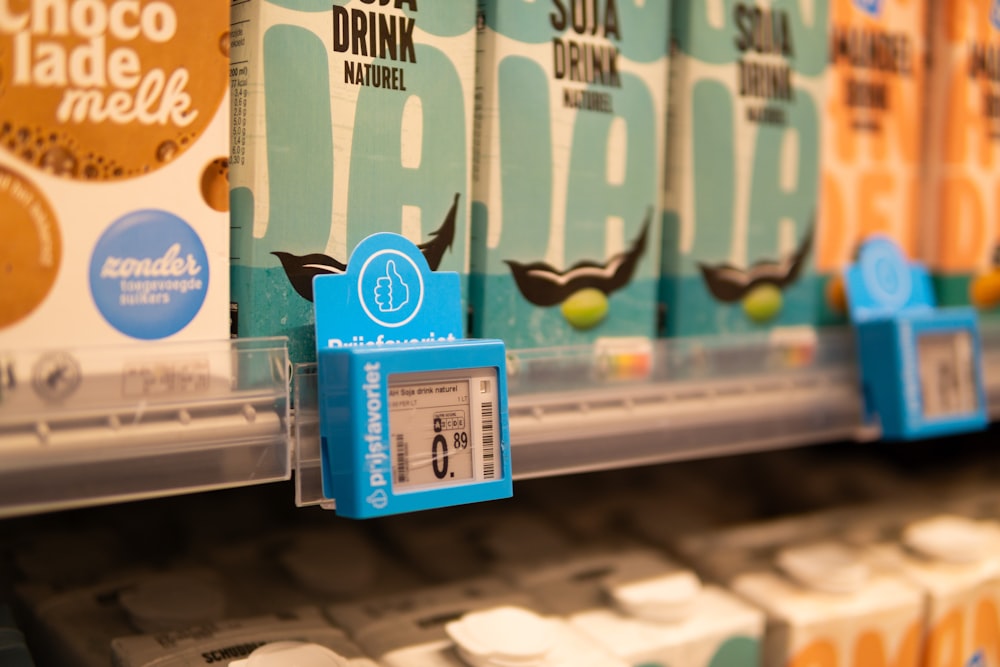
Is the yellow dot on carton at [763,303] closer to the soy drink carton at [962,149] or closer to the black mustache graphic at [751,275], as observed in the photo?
the black mustache graphic at [751,275]

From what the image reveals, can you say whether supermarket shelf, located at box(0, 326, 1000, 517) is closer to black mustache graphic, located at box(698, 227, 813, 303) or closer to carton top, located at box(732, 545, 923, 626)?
black mustache graphic, located at box(698, 227, 813, 303)

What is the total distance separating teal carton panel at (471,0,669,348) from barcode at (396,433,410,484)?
0.18 meters

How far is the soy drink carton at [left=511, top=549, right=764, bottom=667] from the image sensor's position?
2.94ft

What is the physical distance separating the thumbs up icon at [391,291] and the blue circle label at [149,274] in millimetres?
128

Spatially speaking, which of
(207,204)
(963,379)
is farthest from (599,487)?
(207,204)

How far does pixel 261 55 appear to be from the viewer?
0.70 m

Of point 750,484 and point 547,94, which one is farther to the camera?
point 750,484

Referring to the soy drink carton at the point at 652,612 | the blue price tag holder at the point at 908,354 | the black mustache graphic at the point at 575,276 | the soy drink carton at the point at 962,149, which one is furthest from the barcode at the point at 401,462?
the soy drink carton at the point at 962,149

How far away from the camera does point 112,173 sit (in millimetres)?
650

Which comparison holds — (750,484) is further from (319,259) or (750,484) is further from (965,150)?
(319,259)

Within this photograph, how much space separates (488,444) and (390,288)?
5.6 inches

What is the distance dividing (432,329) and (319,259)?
0.10 m


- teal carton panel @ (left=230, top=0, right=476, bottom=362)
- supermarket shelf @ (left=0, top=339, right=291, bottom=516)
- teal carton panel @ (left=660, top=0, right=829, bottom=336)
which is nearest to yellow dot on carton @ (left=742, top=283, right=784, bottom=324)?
teal carton panel @ (left=660, top=0, right=829, bottom=336)

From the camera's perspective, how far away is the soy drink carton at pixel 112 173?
24.5 inches
